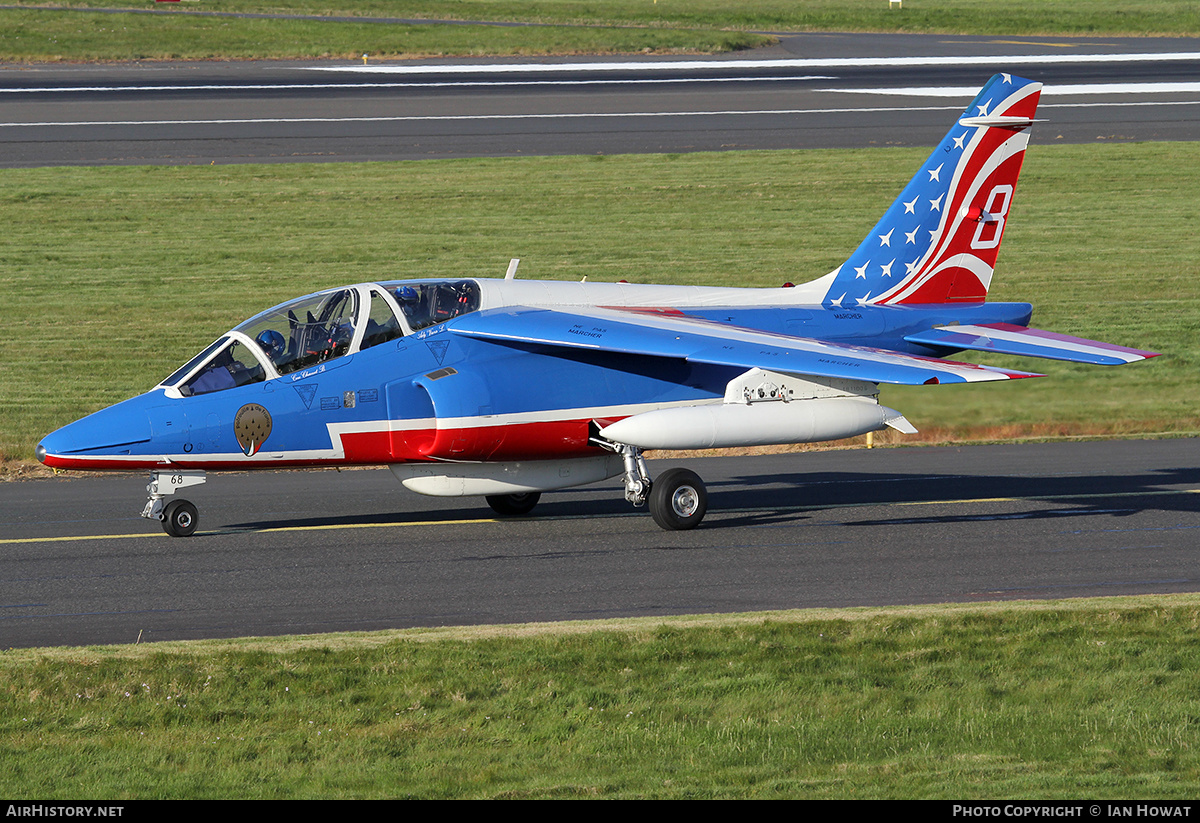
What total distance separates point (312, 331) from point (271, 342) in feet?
1.51

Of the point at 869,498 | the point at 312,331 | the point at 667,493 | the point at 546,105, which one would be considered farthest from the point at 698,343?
the point at 546,105

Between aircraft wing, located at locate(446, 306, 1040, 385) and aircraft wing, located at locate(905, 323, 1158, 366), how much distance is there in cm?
130

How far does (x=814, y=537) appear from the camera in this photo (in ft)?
53.1

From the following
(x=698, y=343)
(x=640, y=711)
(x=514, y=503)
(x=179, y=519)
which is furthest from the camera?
(x=514, y=503)

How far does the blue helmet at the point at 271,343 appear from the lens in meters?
15.5

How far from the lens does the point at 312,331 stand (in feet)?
51.4

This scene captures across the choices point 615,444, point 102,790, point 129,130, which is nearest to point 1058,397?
point 615,444

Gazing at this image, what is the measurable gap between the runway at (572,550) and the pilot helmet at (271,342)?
2.08m

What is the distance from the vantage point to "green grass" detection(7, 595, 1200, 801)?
8812mm

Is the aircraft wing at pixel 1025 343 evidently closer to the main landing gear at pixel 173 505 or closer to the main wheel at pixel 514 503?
the main wheel at pixel 514 503

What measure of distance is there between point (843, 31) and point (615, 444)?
54805mm

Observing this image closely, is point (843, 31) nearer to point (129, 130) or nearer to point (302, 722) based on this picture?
point (129, 130)

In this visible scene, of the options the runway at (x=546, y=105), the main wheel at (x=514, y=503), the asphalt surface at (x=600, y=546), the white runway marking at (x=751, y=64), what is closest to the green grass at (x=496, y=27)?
the runway at (x=546, y=105)

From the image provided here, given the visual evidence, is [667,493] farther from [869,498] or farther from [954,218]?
[954,218]
